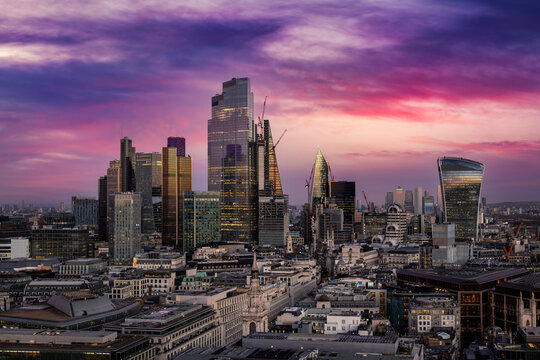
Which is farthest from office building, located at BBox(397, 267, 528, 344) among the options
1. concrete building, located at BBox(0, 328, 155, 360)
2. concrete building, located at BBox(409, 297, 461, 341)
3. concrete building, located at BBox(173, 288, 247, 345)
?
concrete building, located at BBox(0, 328, 155, 360)

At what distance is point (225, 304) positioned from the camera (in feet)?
525

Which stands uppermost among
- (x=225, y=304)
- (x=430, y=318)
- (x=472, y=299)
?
(x=225, y=304)

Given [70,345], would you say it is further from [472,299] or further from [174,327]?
[472,299]

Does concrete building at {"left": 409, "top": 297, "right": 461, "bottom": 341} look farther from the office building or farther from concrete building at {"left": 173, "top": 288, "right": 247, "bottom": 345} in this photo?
concrete building at {"left": 173, "top": 288, "right": 247, "bottom": 345}

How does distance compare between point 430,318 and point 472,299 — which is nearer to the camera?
point 430,318

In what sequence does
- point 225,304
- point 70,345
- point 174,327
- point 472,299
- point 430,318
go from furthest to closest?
point 472,299 → point 225,304 → point 430,318 → point 174,327 → point 70,345

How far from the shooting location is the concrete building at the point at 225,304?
153500mm

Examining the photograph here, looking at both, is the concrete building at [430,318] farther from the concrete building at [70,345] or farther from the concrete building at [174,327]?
the concrete building at [70,345]

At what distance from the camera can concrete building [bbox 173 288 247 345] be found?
6043 inches

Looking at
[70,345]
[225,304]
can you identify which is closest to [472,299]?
[225,304]

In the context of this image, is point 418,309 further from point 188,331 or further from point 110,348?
point 110,348

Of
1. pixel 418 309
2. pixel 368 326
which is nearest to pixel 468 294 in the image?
pixel 418 309

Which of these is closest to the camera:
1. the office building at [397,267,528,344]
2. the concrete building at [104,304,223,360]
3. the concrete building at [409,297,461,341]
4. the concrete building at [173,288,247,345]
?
the concrete building at [104,304,223,360]

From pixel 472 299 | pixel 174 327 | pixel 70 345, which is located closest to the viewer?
pixel 70 345
